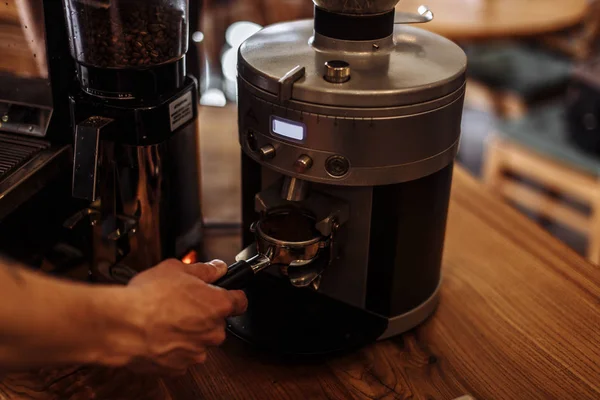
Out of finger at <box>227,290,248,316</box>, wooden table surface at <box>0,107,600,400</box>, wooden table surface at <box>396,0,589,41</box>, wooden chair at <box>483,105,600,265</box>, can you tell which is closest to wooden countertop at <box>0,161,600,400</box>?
wooden table surface at <box>0,107,600,400</box>

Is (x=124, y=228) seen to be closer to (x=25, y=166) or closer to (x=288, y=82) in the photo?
(x=25, y=166)

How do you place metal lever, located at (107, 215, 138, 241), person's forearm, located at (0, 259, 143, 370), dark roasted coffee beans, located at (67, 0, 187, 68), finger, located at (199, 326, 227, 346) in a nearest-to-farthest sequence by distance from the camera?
1. person's forearm, located at (0, 259, 143, 370)
2. finger, located at (199, 326, 227, 346)
3. dark roasted coffee beans, located at (67, 0, 187, 68)
4. metal lever, located at (107, 215, 138, 241)

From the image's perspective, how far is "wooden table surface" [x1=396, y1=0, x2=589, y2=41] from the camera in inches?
91.7

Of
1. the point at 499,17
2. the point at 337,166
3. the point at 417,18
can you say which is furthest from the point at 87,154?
the point at 499,17

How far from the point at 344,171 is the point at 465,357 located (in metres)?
0.29

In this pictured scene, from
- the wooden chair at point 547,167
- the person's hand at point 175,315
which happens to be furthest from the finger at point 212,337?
the wooden chair at point 547,167

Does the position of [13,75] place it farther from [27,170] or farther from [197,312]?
[197,312]

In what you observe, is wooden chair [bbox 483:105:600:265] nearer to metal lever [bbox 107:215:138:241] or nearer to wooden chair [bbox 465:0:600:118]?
wooden chair [bbox 465:0:600:118]

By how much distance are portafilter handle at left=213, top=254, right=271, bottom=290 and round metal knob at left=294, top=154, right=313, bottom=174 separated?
0.11 metres

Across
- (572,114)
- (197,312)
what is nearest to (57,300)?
(197,312)

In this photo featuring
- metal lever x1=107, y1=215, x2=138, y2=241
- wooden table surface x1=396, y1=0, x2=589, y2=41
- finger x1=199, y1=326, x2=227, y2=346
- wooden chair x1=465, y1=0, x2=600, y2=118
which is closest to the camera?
finger x1=199, y1=326, x2=227, y2=346

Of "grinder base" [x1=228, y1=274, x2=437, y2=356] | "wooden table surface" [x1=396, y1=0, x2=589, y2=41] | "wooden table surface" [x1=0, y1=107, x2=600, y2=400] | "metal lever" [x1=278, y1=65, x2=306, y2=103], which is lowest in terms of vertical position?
"wooden table surface" [x1=396, y1=0, x2=589, y2=41]

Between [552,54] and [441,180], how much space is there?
2.12 metres

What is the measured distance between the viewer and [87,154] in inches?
31.3
